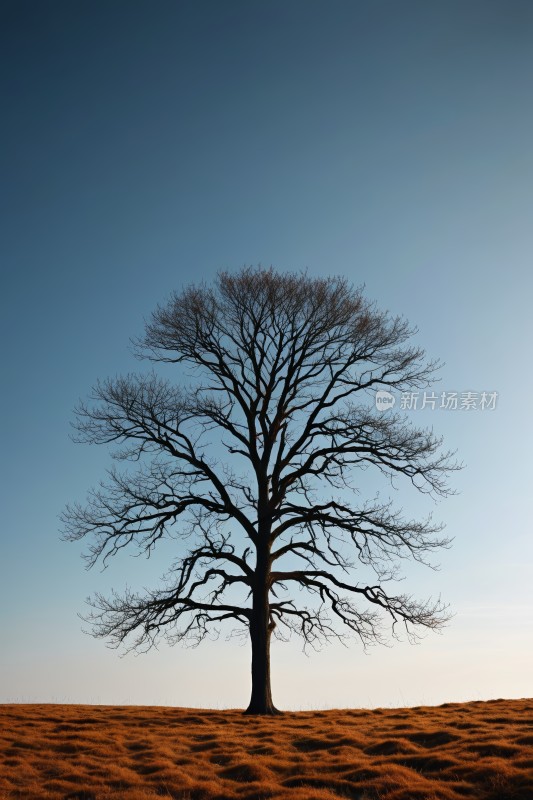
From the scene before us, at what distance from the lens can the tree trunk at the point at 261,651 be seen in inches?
874

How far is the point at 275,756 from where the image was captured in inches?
616

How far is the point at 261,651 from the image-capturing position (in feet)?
73.1

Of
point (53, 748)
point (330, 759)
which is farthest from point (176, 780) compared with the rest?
point (53, 748)

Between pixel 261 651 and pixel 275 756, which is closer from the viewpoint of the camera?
pixel 275 756

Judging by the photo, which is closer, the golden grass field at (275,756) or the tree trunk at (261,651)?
the golden grass field at (275,756)

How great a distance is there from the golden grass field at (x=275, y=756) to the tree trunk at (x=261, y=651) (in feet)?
2.48

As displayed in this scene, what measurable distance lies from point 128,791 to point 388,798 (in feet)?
15.0

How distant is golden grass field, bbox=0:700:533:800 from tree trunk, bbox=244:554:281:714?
75 centimetres

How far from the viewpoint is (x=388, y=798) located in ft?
40.3

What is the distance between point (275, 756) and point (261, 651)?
664cm

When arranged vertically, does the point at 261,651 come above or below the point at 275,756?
above

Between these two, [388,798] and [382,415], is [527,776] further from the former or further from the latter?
[382,415]

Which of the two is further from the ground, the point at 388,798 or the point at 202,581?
the point at 202,581

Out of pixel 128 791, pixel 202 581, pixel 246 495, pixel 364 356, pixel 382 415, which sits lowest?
pixel 128 791
